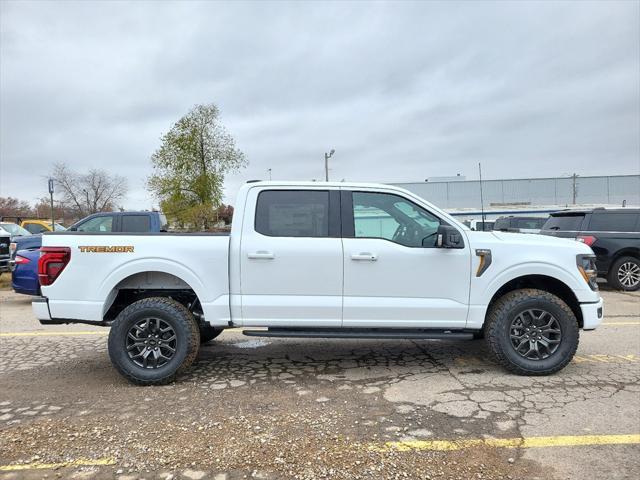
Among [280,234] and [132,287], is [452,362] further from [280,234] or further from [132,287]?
[132,287]

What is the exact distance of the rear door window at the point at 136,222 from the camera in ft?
33.9

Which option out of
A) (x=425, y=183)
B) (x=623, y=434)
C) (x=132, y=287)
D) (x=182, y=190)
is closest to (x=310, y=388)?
(x=132, y=287)

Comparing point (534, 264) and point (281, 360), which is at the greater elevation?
point (534, 264)

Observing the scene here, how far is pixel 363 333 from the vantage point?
4.50m

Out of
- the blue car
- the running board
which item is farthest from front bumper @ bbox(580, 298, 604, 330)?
the blue car

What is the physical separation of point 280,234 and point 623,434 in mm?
3178

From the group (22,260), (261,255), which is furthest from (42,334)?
(261,255)

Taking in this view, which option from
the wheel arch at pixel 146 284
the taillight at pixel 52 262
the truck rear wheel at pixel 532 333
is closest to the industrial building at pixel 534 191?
the truck rear wheel at pixel 532 333

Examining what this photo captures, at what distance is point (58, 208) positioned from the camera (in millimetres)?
54688

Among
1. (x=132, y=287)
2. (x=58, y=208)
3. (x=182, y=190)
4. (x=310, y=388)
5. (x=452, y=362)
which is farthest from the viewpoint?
(x=58, y=208)

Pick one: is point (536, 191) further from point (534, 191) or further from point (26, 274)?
point (26, 274)

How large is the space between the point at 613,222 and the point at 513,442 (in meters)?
9.15

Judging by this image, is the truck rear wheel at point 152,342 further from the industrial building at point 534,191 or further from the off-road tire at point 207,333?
the industrial building at point 534,191

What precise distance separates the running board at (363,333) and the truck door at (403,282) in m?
0.09
